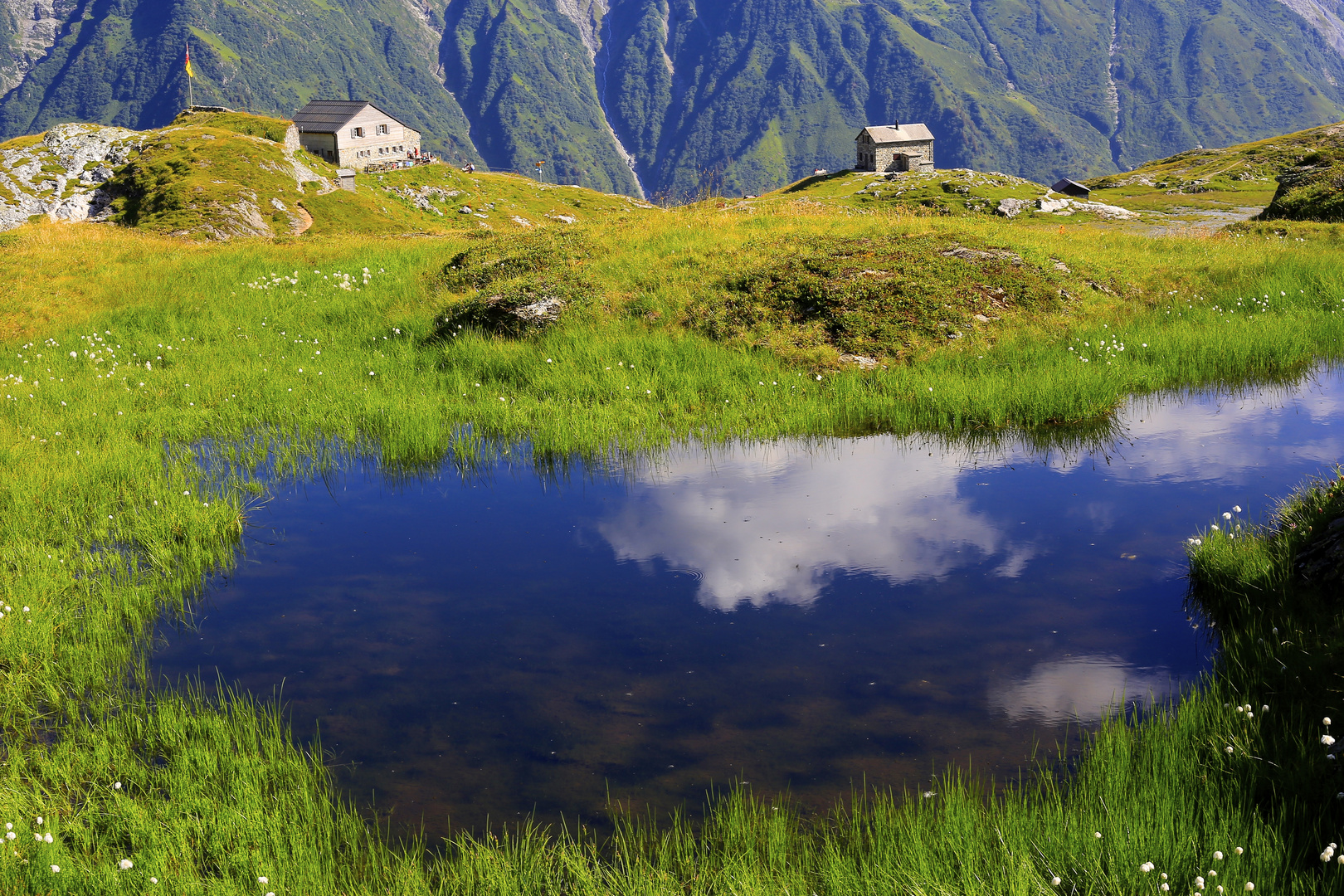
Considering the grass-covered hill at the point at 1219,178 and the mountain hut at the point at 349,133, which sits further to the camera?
the mountain hut at the point at 349,133

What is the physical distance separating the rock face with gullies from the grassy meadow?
1373 inches

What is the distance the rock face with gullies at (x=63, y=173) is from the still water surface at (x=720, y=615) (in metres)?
57.8

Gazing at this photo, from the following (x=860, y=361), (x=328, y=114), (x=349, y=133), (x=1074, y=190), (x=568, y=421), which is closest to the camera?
(x=568, y=421)

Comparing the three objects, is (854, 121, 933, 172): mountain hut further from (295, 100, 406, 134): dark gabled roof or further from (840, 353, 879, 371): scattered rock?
(840, 353, 879, 371): scattered rock

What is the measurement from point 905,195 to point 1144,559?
107471mm

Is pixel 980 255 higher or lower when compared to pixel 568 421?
higher

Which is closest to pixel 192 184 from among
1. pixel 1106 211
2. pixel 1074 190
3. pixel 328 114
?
pixel 1106 211

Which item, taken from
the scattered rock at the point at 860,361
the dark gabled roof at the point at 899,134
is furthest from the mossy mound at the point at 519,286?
the dark gabled roof at the point at 899,134

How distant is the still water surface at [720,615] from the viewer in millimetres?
6613

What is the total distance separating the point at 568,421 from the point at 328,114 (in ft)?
455

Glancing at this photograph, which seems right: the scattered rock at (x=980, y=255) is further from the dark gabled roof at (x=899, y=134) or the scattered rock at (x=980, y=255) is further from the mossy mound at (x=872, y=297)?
the dark gabled roof at (x=899, y=134)

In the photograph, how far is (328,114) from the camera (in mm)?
134250

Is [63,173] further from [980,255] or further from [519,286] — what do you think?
[980,255]

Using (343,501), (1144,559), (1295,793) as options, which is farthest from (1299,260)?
(343,501)
